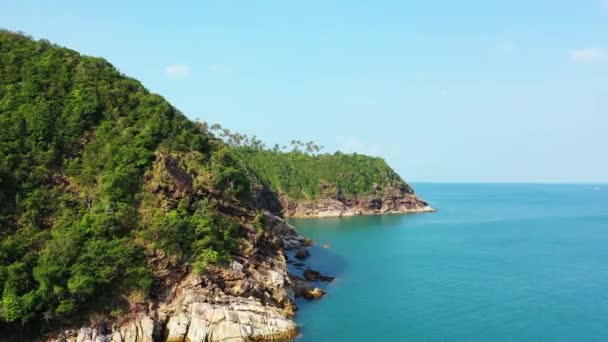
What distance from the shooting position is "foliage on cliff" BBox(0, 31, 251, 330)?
34.8m

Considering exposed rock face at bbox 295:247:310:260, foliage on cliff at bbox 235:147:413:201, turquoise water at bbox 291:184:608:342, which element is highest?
foliage on cliff at bbox 235:147:413:201

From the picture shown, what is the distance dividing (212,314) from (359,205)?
9443 centimetres

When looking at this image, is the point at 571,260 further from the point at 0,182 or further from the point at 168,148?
the point at 0,182

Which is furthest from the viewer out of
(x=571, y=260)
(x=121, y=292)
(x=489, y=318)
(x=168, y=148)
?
(x=571, y=260)

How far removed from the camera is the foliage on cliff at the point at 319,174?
420 ft

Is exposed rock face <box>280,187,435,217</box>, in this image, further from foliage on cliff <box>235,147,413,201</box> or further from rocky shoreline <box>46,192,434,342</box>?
rocky shoreline <box>46,192,434,342</box>

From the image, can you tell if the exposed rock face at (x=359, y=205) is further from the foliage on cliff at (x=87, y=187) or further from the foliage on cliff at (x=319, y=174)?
the foliage on cliff at (x=87, y=187)

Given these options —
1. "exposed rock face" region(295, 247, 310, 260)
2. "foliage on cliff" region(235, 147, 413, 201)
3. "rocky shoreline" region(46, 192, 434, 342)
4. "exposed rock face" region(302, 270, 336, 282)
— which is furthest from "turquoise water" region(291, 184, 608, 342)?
"foliage on cliff" region(235, 147, 413, 201)

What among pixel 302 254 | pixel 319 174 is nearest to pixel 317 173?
pixel 319 174

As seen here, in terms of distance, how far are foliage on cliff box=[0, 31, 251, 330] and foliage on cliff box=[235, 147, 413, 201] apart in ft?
239

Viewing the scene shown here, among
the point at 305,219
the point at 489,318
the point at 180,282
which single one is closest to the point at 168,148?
the point at 180,282

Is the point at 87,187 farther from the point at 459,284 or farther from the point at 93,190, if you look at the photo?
the point at 459,284

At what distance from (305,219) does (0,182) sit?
85214 millimetres

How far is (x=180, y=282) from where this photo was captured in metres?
39.9
